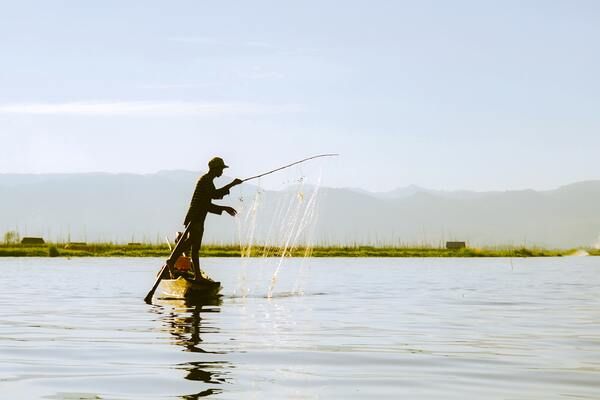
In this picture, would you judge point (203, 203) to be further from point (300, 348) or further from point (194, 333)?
point (300, 348)

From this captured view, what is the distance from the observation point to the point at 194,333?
16219mm

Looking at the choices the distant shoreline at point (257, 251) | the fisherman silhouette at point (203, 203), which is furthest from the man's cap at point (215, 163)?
the distant shoreline at point (257, 251)

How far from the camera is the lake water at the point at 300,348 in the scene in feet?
34.3

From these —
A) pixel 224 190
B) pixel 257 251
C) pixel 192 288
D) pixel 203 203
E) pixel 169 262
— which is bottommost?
pixel 192 288

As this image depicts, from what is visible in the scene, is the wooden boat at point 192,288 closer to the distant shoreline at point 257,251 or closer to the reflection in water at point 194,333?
the reflection in water at point 194,333

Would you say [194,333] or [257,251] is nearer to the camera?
[194,333]

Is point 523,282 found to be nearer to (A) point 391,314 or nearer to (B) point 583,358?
(A) point 391,314

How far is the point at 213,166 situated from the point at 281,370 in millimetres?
12289

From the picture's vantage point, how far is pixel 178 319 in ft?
63.1

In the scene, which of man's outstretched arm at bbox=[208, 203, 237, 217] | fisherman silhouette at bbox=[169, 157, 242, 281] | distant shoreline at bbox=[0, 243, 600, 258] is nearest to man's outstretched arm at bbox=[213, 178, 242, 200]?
fisherman silhouette at bbox=[169, 157, 242, 281]

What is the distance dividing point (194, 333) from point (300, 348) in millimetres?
2654

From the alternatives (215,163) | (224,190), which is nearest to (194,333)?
(224,190)

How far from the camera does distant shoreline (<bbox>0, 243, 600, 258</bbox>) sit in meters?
79.8

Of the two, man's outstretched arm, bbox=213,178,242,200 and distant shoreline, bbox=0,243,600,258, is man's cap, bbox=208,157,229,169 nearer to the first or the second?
man's outstretched arm, bbox=213,178,242,200
